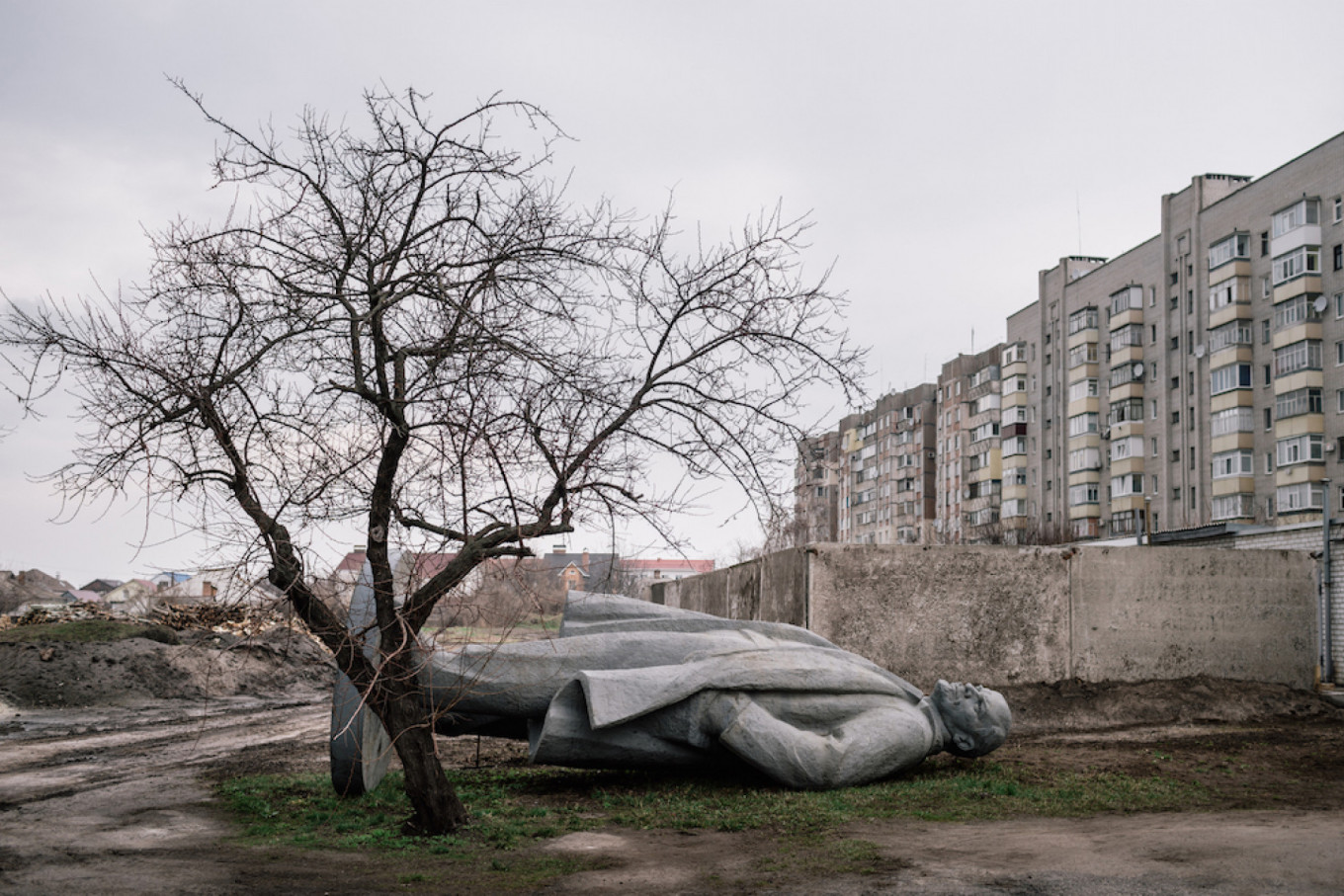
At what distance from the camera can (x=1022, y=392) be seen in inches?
2421

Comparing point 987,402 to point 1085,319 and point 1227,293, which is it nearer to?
point 1085,319

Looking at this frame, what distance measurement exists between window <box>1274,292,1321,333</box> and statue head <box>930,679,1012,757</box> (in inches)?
1520

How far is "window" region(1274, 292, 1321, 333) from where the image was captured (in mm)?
41500

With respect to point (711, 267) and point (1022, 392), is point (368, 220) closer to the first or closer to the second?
point (711, 267)

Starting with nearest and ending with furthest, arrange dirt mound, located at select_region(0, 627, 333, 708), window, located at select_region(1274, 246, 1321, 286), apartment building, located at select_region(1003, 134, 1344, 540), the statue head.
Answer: the statue head → dirt mound, located at select_region(0, 627, 333, 708) → window, located at select_region(1274, 246, 1321, 286) → apartment building, located at select_region(1003, 134, 1344, 540)

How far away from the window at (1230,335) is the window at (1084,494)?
1078cm

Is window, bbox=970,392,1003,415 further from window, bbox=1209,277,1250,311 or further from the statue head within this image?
the statue head

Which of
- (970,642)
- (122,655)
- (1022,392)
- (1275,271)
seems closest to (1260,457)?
(1275,271)

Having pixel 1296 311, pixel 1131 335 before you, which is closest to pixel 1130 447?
pixel 1131 335

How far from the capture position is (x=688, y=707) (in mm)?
8086

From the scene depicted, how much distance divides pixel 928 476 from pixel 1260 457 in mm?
30822

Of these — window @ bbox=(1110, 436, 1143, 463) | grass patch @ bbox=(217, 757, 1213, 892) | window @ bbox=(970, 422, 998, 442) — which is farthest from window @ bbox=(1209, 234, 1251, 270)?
grass patch @ bbox=(217, 757, 1213, 892)

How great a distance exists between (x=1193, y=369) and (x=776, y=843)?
4698 centimetres

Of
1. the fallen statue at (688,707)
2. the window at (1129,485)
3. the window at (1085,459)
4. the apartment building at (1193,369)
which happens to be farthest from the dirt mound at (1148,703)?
the window at (1085,459)
